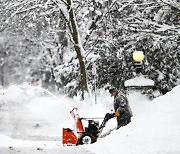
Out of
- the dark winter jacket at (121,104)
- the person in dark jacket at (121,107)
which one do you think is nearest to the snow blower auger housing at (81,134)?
the person in dark jacket at (121,107)

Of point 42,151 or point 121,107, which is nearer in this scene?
point 42,151

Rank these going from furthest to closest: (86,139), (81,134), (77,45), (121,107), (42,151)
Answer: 1. (77,45)
2. (81,134)
3. (86,139)
4. (121,107)
5. (42,151)

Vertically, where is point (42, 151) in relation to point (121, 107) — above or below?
below

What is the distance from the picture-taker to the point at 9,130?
57.8 feet

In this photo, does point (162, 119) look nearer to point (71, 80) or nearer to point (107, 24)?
point (107, 24)

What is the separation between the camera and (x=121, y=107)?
11.9 metres

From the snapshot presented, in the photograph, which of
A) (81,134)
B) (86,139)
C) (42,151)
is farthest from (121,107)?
(42,151)

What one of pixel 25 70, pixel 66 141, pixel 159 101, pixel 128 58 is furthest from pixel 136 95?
pixel 25 70

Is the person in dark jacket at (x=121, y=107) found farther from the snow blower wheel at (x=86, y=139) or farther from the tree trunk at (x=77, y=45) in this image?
the tree trunk at (x=77, y=45)

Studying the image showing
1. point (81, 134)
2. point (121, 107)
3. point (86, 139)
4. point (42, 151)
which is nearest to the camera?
point (42, 151)

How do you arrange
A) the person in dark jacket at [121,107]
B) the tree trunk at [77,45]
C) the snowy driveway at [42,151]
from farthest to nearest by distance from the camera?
the tree trunk at [77,45] → the person in dark jacket at [121,107] → the snowy driveway at [42,151]

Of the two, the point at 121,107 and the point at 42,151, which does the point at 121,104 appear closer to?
the point at 121,107

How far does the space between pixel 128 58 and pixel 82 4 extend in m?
3.56

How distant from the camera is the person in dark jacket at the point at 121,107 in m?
11.9
